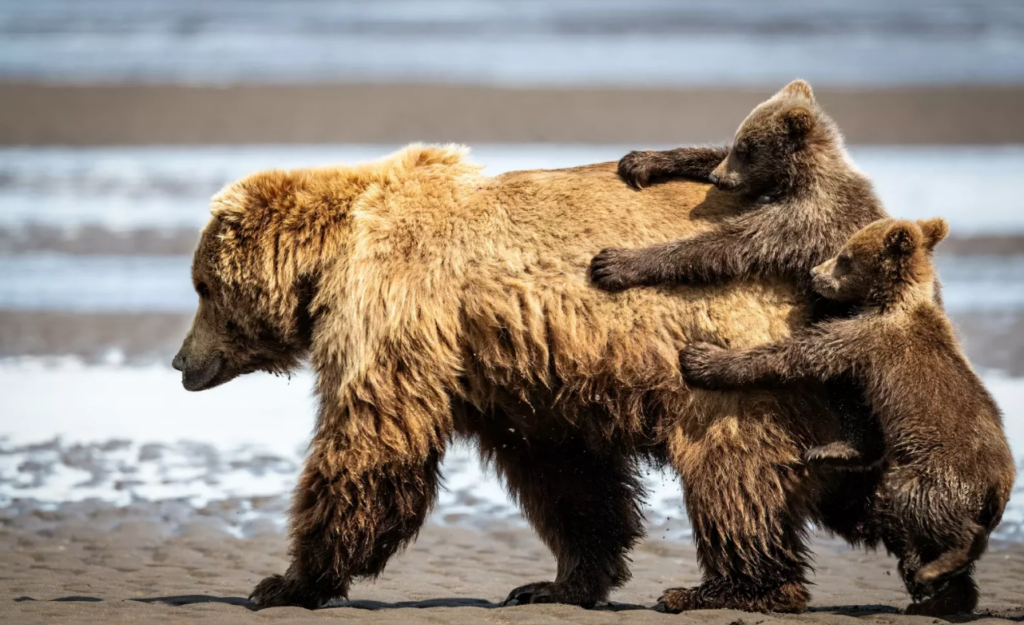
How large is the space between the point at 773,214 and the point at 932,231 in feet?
2.41

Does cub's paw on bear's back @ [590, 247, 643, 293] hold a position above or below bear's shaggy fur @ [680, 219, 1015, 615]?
above

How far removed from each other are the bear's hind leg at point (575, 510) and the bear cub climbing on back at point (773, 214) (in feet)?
3.99

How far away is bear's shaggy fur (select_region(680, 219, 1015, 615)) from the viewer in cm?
593

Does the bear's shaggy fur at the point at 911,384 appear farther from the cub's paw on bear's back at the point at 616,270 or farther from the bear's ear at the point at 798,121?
the bear's ear at the point at 798,121

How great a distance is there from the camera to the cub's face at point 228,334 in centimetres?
723

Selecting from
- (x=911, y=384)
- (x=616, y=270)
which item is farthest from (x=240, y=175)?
(x=911, y=384)

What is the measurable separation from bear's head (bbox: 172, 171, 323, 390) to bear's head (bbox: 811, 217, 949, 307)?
2601 mm

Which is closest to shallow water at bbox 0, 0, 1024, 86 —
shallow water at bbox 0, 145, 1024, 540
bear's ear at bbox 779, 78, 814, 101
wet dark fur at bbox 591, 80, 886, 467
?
shallow water at bbox 0, 145, 1024, 540

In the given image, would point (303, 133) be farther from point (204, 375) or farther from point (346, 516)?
point (346, 516)

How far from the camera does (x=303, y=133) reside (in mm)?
20078

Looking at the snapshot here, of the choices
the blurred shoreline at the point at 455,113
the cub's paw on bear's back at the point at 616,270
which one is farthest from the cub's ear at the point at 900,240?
the blurred shoreline at the point at 455,113

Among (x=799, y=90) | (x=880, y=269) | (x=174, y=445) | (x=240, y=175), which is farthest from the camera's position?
(x=240, y=175)

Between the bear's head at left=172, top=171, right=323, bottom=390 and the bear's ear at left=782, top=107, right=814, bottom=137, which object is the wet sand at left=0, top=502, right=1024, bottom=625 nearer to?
the bear's head at left=172, top=171, right=323, bottom=390

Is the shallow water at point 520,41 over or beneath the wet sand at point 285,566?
over
